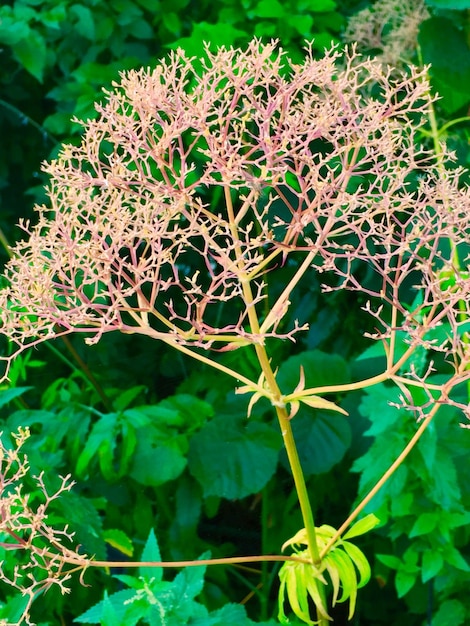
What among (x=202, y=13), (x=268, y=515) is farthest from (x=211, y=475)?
(x=202, y=13)

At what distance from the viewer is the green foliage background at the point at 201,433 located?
813 millimetres

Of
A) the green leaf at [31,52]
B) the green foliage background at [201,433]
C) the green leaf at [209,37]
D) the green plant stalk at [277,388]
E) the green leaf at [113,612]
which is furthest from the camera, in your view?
the green leaf at [31,52]

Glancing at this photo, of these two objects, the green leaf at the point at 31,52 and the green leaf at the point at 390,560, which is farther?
the green leaf at the point at 31,52

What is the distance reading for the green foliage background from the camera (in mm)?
813

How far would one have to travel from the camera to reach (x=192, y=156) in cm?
101

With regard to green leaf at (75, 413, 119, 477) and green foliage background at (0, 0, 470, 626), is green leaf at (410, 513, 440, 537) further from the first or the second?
green leaf at (75, 413, 119, 477)

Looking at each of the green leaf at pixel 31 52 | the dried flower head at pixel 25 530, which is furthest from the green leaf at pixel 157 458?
the green leaf at pixel 31 52

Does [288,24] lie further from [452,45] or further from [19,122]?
[19,122]

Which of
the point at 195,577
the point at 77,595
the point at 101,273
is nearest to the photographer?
the point at 101,273

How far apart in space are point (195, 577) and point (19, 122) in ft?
2.73

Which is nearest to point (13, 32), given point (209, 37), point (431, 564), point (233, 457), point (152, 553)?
point (209, 37)

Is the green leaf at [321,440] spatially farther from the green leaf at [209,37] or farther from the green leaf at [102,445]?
the green leaf at [209,37]

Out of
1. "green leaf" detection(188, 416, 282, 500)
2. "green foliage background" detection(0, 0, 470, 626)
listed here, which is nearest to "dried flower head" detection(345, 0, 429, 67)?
"green foliage background" detection(0, 0, 470, 626)

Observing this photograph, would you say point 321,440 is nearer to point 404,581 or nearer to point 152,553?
point 404,581
